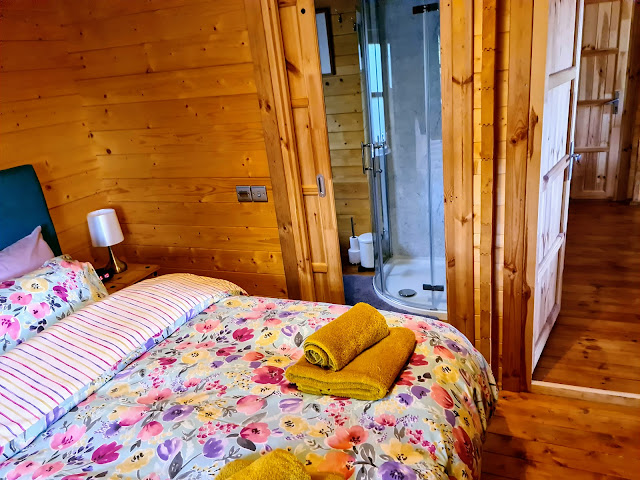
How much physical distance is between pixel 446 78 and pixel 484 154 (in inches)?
14.5

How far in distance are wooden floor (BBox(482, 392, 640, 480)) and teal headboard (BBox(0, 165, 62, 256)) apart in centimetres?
241

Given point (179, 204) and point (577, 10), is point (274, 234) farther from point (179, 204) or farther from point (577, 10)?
point (577, 10)

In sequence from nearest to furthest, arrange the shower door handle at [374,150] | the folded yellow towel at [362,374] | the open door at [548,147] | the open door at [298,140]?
1. the folded yellow towel at [362,374]
2. the open door at [548,147]
3. the open door at [298,140]
4. the shower door handle at [374,150]

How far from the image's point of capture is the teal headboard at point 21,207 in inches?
93.9

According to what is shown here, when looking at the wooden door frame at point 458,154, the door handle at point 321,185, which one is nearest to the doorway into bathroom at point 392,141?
the wooden door frame at point 458,154

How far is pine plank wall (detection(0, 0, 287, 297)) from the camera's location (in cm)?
256

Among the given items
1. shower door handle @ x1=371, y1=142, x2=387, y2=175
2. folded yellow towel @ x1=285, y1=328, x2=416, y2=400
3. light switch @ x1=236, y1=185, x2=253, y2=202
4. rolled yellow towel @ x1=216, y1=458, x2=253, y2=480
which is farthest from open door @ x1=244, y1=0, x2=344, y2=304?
rolled yellow towel @ x1=216, y1=458, x2=253, y2=480

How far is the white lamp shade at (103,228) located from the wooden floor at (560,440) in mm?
2189

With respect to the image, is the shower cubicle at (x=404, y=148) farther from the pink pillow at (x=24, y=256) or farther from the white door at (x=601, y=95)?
the white door at (x=601, y=95)

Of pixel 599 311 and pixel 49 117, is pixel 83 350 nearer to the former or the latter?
pixel 49 117

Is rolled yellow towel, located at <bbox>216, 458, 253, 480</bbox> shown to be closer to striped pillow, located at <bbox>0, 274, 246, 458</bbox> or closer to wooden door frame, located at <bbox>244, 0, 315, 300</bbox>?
striped pillow, located at <bbox>0, 274, 246, 458</bbox>

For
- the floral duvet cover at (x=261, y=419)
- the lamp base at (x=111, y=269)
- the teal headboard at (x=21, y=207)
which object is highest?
the teal headboard at (x=21, y=207)

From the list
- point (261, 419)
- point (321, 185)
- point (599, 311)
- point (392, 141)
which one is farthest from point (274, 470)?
point (392, 141)

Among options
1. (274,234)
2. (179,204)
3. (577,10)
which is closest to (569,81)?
(577,10)
